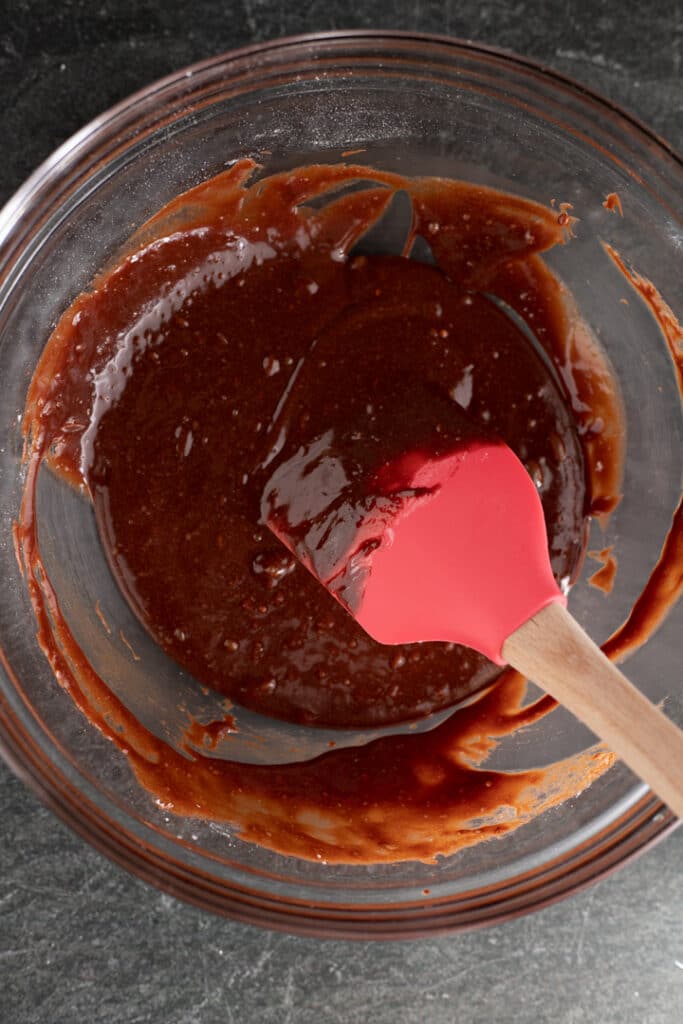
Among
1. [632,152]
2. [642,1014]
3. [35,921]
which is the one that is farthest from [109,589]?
[642,1014]

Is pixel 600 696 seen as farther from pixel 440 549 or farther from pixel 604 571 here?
pixel 604 571

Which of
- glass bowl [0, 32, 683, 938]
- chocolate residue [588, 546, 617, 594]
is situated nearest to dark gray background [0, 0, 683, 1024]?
glass bowl [0, 32, 683, 938]

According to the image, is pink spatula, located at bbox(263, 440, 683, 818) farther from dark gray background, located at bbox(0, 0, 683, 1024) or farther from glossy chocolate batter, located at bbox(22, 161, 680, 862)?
dark gray background, located at bbox(0, 0, 683, 1024)

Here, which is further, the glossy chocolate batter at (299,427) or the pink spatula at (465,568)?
the glossy chocolate batter at (299,427)

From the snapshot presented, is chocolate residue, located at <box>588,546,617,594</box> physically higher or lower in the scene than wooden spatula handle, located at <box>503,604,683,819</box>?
higher

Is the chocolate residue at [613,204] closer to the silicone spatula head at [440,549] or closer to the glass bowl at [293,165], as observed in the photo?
the glass bowl at [293,165]

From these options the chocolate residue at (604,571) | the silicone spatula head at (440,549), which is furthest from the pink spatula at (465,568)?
the chocolate residue at (604,571)

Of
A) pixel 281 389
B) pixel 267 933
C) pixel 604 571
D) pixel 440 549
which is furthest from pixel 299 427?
pixel 267 933
